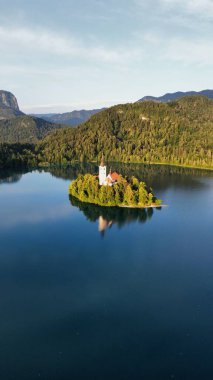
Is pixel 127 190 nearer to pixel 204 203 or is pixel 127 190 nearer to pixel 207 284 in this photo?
pixel 204 203

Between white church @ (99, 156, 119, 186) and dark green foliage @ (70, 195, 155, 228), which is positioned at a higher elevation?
white church @ (99, 156, 119, 186)

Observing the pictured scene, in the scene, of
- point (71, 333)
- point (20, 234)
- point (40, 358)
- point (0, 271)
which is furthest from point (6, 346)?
point (20, 234)

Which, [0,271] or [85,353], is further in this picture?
[0,271]

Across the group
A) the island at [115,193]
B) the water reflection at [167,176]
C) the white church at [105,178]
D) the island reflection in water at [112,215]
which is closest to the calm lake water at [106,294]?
the island reflection in water at [112,215]

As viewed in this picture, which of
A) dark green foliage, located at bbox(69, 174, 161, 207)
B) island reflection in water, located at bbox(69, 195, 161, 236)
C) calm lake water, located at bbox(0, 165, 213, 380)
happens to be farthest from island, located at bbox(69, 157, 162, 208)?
calm lake water, located at bbox(0, 165, 213, 380)

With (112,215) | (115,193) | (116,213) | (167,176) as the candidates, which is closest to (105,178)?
(115,193)

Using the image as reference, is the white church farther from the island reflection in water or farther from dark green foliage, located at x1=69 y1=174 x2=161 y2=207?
the island reflection in water
